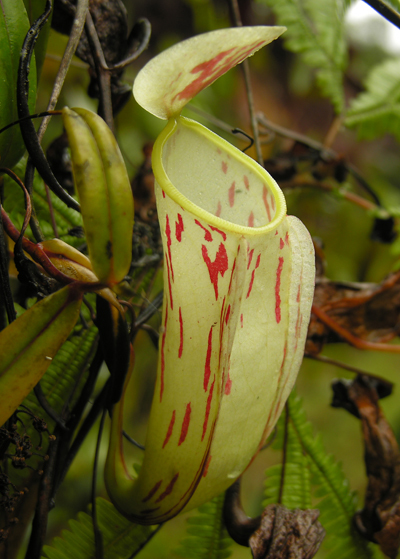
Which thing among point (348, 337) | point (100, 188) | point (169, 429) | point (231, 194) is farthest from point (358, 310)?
point (100, 188)

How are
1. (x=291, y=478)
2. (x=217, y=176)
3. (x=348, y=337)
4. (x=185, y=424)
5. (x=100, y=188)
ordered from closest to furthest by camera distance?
(x=100, y=188)
(x=185, y=424)
(x=217, y=176)
(x=291, y=478)
(x=348, y=337)

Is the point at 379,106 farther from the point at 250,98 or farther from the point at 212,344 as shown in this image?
the point at 212,344

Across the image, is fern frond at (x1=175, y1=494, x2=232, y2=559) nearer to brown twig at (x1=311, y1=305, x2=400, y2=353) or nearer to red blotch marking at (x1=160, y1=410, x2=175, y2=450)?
red blotch marking at (x1=160, y1=410, x2=175, y2=450)

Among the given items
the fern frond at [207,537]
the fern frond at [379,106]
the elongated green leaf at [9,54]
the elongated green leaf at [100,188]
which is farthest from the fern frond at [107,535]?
the fern frond at [379,106]

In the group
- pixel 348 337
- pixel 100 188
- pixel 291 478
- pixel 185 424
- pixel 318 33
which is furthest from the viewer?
pixel 318 33

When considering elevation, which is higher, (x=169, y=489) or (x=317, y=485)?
(x=169, y=489)

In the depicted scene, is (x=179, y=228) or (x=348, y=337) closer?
(x=179, y=228)

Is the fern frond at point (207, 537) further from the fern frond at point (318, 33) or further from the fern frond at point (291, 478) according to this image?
the fern frond at point (318, 33)

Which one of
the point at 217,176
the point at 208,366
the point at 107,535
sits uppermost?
the point at 217,176
